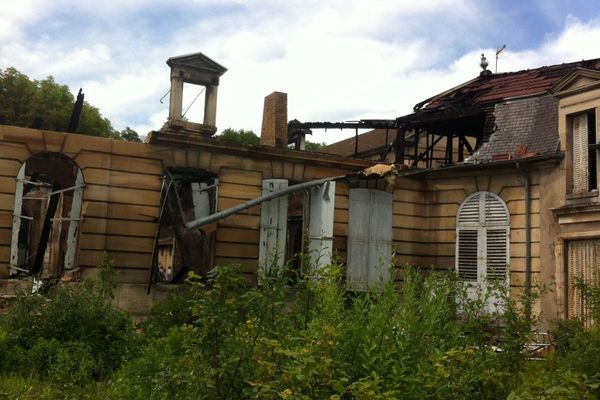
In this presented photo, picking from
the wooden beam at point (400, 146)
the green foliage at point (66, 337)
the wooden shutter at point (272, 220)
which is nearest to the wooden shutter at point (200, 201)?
the wooden shutter at point (272, 220)

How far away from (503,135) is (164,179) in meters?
8.81

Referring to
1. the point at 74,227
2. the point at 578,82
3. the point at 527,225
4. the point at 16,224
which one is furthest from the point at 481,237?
the point at 16,224

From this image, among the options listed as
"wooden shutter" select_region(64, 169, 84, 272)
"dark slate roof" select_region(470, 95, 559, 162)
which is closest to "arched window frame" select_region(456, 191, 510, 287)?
"dark slate roof" select_region(470, 95, 559, 162)

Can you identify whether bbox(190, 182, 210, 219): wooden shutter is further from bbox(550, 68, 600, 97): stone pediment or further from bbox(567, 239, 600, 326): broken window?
bbox(550, 68, 600, 97): stone pediment

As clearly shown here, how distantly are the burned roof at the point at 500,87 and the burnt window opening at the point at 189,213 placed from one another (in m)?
7.68

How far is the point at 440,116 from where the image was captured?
62.9 ft

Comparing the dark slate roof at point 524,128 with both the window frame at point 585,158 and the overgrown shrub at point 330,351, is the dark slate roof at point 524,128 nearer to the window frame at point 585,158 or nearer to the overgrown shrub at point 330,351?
the window frame at point 585,158

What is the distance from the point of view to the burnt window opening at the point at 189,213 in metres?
14.4

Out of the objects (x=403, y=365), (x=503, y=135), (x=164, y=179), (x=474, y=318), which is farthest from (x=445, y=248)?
(x=403, y=365)

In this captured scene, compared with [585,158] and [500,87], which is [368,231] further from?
[500,87]

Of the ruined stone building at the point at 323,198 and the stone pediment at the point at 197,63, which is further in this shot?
the stone pediment at the point at 197,63

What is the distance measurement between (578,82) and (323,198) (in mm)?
6519

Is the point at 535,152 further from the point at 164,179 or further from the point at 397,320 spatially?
the point at 397,320

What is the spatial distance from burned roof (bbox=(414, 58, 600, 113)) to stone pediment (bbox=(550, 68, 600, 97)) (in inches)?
63.0
